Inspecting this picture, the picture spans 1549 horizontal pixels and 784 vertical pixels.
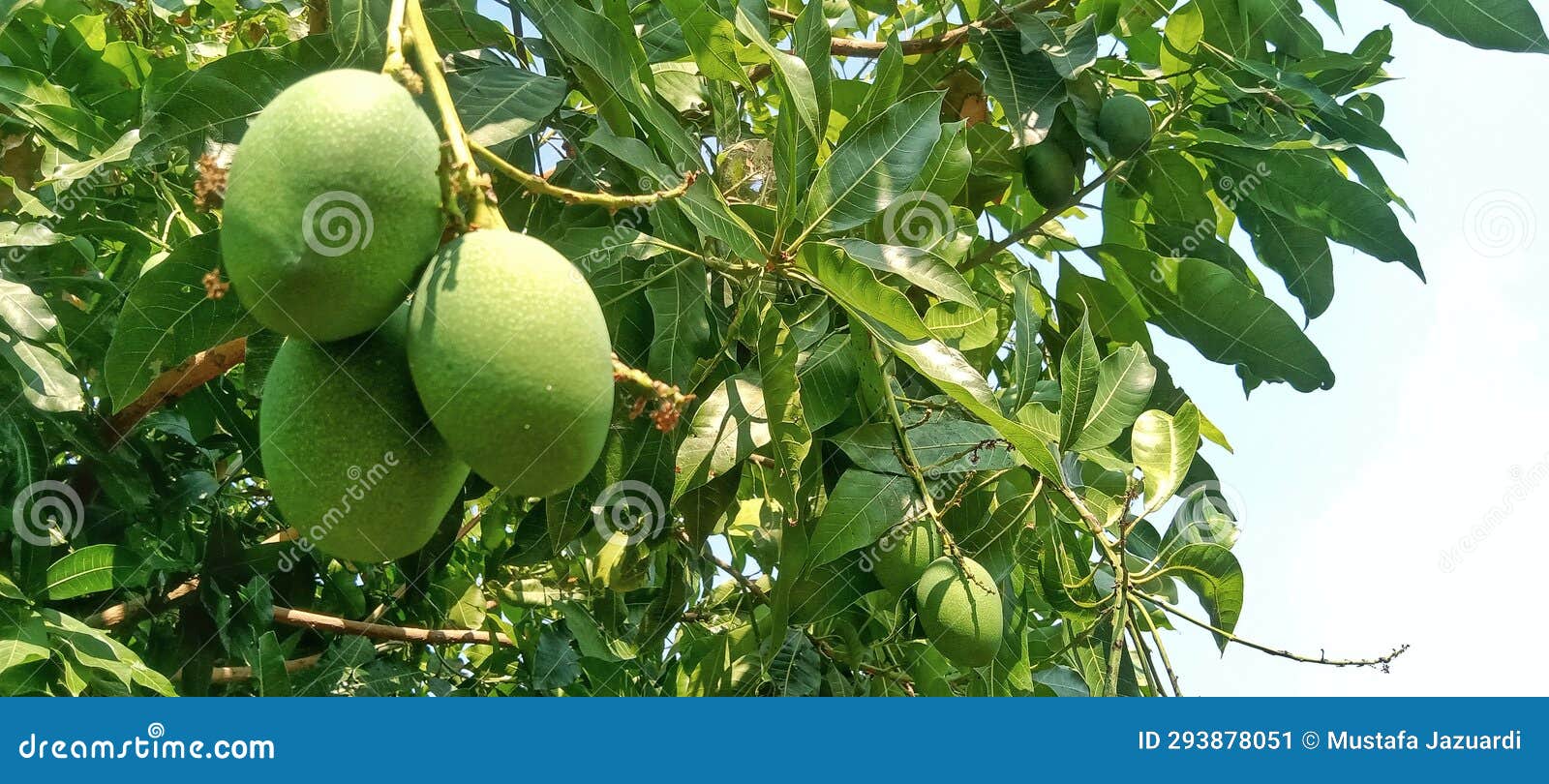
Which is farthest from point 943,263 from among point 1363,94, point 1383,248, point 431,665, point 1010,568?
point 431,665

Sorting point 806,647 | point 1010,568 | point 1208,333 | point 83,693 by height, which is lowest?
point 83,693

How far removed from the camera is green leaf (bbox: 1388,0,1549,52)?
6.72ft

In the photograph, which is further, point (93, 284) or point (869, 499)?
point (93, 284)

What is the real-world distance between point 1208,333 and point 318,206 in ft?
5.88

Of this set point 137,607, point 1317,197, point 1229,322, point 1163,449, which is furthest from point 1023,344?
point 137,607

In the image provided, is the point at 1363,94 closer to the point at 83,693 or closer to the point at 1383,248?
the point at 1383,248

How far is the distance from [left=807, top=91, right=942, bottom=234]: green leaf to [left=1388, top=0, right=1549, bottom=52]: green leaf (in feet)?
3.54

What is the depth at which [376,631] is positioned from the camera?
2572 millimetres

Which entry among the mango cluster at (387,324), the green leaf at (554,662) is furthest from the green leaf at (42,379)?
the mango cluster at (387,324)

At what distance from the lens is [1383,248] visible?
227cm

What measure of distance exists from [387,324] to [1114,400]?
132cm

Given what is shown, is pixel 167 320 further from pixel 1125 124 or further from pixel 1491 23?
pixel 1491 23

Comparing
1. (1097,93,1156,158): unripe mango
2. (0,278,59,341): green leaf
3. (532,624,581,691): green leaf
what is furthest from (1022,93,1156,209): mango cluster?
(0,278,59,341): green leaf

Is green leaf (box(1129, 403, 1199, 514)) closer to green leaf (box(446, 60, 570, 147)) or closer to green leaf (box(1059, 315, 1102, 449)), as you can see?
green leaf (box(1059, 315, 1102, 449))
